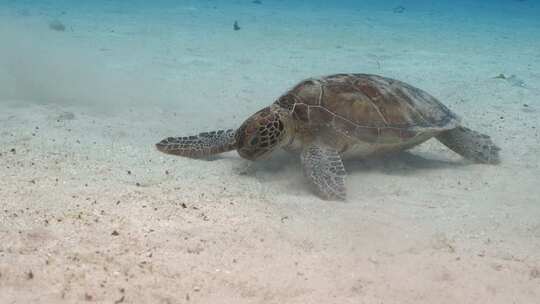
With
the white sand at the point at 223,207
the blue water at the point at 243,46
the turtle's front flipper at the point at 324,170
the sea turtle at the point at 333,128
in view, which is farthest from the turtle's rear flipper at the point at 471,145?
the blue water at the point at 243,46

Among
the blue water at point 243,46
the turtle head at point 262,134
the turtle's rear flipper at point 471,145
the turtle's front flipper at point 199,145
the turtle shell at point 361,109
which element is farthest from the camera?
the blue water at point 243,46

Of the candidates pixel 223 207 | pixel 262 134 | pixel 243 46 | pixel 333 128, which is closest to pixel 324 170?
pixel 333 128

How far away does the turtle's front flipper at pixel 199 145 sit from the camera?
18.9 feet

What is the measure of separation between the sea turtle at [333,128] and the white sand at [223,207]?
0.83 ft

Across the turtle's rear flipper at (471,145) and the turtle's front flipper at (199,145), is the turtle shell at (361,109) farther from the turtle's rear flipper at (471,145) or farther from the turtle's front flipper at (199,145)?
the turtle's front flipper at (199,145)

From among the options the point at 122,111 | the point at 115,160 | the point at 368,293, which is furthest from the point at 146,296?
the point at 122,111

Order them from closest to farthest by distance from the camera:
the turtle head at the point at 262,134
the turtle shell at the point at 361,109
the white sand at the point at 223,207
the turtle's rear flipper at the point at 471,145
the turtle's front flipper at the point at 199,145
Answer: the white sand at the point at 223,207 < the turtle head at the point at 262,134 < the turtle shell at the point at 361,109 < the turtle's front flipper at the point at 199,145 < the turtle's rear flipper at the point at 471,145

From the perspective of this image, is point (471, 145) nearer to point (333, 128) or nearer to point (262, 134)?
point (333, 128)

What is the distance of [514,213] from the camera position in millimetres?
4527

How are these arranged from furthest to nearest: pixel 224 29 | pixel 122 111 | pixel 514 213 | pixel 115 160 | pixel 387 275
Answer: pixel 224 29
pixel 122 111
pixel 115 160
pixel 514 213
pixel 387 275

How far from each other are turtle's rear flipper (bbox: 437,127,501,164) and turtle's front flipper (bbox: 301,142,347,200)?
1.83 m

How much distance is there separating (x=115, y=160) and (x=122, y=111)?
2537 millimetres

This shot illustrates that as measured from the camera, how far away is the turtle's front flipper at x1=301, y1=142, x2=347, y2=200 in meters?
4.83

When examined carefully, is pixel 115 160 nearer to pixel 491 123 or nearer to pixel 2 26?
pixel 491 123
